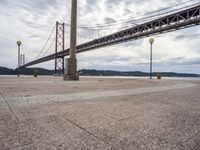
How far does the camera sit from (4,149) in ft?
4.58

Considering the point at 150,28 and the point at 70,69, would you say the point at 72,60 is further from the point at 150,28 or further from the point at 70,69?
the point at 150,28

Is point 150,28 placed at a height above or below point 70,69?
above

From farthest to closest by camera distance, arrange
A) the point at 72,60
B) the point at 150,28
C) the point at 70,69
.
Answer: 1. the point at 150,28
2. the point at 72,60
3. the point at 70,69

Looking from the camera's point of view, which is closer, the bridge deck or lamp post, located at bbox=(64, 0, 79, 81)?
lamp post, located at bbox=(64, 0, 79, 81)

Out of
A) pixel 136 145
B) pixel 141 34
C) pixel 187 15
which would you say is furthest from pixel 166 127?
pixel 141 34

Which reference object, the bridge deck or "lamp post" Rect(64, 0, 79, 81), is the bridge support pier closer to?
"lamp post" Rect(64, 0, 79, 81)

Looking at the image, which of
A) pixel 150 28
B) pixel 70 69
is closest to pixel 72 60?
pixel 70 69

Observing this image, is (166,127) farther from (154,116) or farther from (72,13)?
(72,13)

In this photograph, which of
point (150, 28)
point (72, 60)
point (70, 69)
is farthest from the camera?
point (150, 28)

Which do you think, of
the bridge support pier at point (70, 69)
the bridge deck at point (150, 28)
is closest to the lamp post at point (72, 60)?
the bridge support pier at point (70, 69)

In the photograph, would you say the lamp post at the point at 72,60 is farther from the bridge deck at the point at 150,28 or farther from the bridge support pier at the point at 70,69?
the bridge deck at the point at 150,28

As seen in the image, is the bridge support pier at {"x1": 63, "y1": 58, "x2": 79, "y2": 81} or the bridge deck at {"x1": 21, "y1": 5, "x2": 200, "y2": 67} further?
A: the bridge deck at {"x1": 21, "y1": 5, "x2": 200, "y2": 67}

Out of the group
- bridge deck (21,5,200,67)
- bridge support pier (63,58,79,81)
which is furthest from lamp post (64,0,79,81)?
bridge deck (21,5,200,67)

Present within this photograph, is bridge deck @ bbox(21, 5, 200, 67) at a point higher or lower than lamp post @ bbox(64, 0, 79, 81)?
higher
